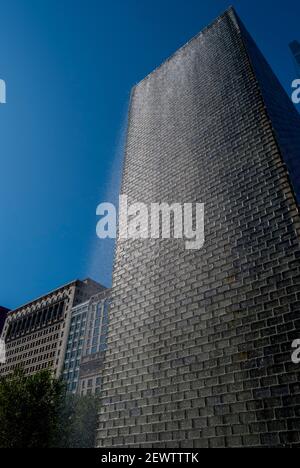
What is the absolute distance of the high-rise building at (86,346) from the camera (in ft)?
287

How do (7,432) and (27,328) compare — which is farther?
(27,328)

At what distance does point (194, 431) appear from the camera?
8.07 m

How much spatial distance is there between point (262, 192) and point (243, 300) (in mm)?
3756

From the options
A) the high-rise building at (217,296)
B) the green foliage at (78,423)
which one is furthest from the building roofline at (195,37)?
the green foliage at (78,423)

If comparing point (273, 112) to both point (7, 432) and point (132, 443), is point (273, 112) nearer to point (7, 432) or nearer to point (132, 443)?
point (132, 443)

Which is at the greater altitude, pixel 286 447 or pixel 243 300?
pixel 243 300

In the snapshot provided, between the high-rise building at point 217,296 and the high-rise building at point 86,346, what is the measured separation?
251 feet

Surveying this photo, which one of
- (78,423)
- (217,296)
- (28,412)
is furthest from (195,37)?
(78,423)

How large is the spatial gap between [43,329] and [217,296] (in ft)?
364

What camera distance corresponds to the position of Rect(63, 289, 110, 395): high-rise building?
87625 mm

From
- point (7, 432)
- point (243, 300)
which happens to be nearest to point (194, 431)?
point (243, 300)

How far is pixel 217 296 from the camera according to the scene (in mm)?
9672

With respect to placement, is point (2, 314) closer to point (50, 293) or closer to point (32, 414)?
point (50, 293)

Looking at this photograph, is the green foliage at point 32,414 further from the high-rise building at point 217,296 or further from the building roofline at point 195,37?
the building roofline at point 195,37
